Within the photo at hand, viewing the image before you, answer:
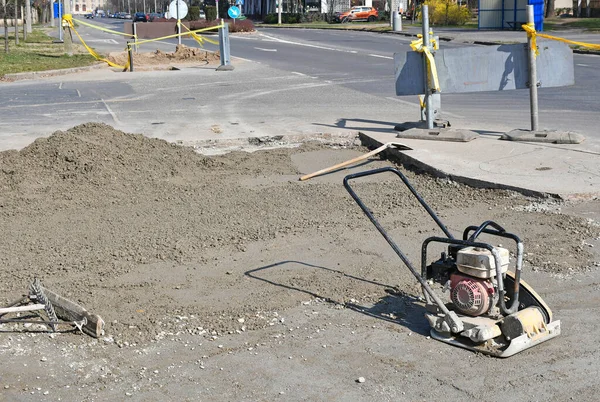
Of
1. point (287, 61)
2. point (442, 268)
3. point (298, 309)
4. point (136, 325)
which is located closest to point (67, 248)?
point (136, 325)

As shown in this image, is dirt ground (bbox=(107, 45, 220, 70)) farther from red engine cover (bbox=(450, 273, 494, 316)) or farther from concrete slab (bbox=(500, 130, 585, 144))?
red engine cover (bbox=(450, 273, 494, 316))

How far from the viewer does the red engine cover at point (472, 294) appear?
498 cm

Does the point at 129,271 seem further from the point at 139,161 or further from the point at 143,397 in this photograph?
the point at 139,161

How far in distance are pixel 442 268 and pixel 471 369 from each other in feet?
2.58

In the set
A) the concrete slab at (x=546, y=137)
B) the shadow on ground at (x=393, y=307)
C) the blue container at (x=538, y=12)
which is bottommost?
the shadow on ground at (x=393, y=307)

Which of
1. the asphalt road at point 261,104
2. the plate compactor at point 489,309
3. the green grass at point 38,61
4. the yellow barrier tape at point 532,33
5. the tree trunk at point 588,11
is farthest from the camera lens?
the tree trunk at point 588,11

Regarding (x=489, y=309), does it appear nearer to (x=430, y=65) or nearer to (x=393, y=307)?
(x=393, y=307)

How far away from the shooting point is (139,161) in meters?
9.48

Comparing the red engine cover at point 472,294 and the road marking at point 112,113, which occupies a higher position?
the road marking at point 112,113

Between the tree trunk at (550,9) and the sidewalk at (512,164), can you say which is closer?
the sidewalk at (512,164)

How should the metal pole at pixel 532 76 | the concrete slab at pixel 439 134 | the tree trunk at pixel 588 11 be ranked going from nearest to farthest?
the metal pole at pixel 532 76 < the concrete slab at pixel 439 134 < the tree trunk at pixel 588 11

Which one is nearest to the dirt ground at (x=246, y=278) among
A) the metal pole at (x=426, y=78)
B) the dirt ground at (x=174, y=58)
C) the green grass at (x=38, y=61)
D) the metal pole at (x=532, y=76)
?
the metal pole at (x=426, y=78)

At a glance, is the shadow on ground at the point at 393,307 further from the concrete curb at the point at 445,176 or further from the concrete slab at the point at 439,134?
the concrete slab at the point at 439,134

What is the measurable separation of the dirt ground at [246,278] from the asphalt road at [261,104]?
311 cm
